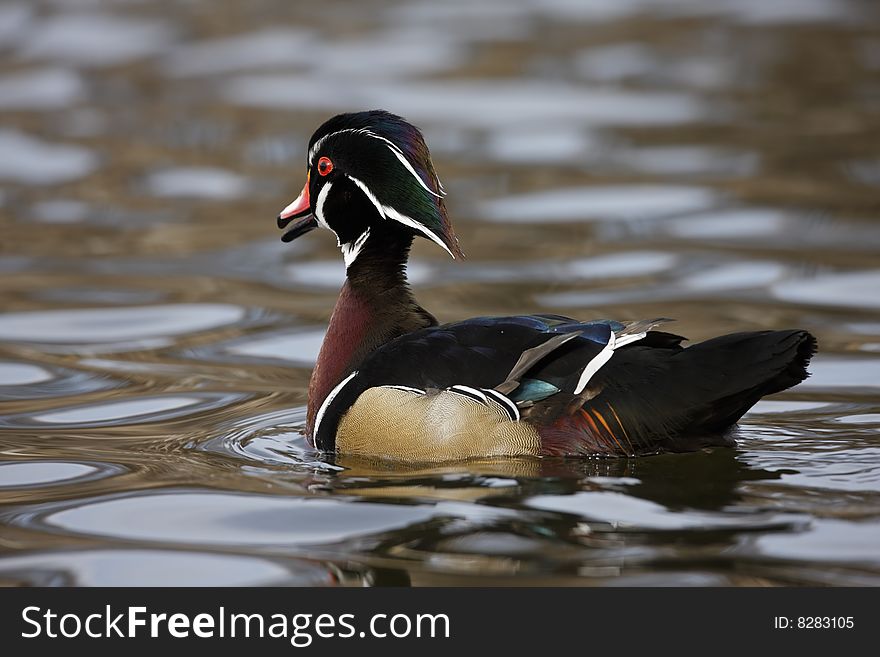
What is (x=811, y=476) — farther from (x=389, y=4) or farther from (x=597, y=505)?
(x=389, y=4)

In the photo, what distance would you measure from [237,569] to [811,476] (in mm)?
2150

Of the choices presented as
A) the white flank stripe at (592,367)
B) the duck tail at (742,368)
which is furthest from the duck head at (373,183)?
the duck tail at (742,368)

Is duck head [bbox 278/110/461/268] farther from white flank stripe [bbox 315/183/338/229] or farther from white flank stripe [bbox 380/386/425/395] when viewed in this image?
white flank stripe [bbox 380/386/425/395]

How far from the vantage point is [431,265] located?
34.5 ft

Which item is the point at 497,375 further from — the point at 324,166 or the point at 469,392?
the point at 324,166

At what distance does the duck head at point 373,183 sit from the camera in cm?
611

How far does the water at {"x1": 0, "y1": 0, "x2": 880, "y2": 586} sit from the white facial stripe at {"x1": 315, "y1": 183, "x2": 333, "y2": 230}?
0.96 meters

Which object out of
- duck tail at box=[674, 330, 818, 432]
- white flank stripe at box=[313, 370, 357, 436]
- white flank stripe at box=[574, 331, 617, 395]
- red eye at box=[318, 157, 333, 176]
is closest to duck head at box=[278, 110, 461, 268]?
red eye at box=[318, 157, 333, 176]

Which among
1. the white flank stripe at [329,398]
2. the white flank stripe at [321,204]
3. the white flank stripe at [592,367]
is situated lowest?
the white flank stripe at [329,398]

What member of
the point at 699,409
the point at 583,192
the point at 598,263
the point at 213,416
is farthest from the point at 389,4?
the point at 699,409

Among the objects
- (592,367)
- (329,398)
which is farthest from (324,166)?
(592,367)

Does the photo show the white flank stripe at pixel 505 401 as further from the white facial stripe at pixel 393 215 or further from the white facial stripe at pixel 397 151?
the white facial stripe at pixel 397 151

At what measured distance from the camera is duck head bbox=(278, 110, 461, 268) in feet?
20.0

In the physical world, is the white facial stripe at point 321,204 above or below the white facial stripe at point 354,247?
above
